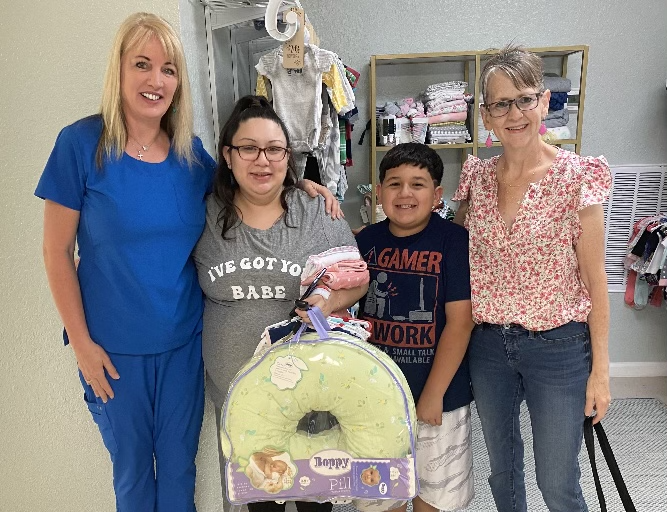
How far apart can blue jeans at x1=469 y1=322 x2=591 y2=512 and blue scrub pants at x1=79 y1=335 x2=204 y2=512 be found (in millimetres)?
777

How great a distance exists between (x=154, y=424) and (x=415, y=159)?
1001mm

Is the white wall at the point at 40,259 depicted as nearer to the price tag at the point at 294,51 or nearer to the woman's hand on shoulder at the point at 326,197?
the price tag at the point at 294,51

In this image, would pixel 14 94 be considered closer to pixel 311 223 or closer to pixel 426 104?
pixel 311 223

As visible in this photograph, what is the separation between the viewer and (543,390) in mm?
1277

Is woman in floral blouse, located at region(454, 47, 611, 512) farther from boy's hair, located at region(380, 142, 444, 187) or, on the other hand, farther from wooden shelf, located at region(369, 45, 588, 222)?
wooden shelf, located at region(369, 45, 588, 222)

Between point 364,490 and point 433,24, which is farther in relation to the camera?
point 433,24

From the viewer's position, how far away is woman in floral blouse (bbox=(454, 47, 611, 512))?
1.21 meters

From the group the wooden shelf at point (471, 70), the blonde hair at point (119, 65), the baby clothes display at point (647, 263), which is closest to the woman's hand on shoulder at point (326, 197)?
the blonde hair at point (119, 65)

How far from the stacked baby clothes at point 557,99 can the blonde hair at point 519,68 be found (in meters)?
1.67

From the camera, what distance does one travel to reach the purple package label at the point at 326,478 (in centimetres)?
105

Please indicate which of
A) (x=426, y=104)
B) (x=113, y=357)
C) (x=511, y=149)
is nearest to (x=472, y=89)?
(x=426, y=104)

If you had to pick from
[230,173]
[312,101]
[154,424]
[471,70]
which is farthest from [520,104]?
[471,70]

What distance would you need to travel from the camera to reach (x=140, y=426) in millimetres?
1307

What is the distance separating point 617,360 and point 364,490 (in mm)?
2923
